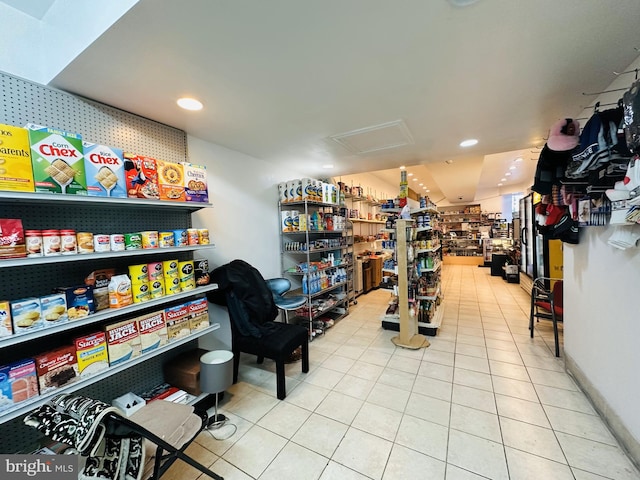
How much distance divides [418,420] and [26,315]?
264 cm

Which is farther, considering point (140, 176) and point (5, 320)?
point (140, 176)

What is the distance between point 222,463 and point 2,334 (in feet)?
4.74

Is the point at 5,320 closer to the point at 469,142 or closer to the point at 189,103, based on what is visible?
the point at 189,103

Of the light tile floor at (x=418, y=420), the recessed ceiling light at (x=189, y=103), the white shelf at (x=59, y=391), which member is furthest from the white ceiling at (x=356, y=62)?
the light tile floor at (x=418, y=420)

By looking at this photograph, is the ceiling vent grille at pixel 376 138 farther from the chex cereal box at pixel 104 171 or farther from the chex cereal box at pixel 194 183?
the chex cereal box at pixel 104 171

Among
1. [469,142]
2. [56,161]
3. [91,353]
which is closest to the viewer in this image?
[56,161]

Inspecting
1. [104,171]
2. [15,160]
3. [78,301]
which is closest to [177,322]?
[78,301]

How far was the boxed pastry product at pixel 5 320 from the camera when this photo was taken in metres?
1.18

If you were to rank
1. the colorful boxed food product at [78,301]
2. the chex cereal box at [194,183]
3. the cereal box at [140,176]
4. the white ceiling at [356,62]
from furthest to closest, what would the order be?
1. the chex cereal box at [194,183]
2. the cereal box at [140,176]
3. the colorful boxed food product at [78,301]
4. the white ceiling at [356,62]

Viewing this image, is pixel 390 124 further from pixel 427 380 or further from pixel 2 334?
pixel 2 334

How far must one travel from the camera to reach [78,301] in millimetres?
1437

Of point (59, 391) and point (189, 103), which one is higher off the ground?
point (189, 103)

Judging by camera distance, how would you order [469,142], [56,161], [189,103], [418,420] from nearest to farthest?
[56,161], [189,103], [418,420], [469,142]

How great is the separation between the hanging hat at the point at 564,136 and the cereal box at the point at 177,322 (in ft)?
10.3
